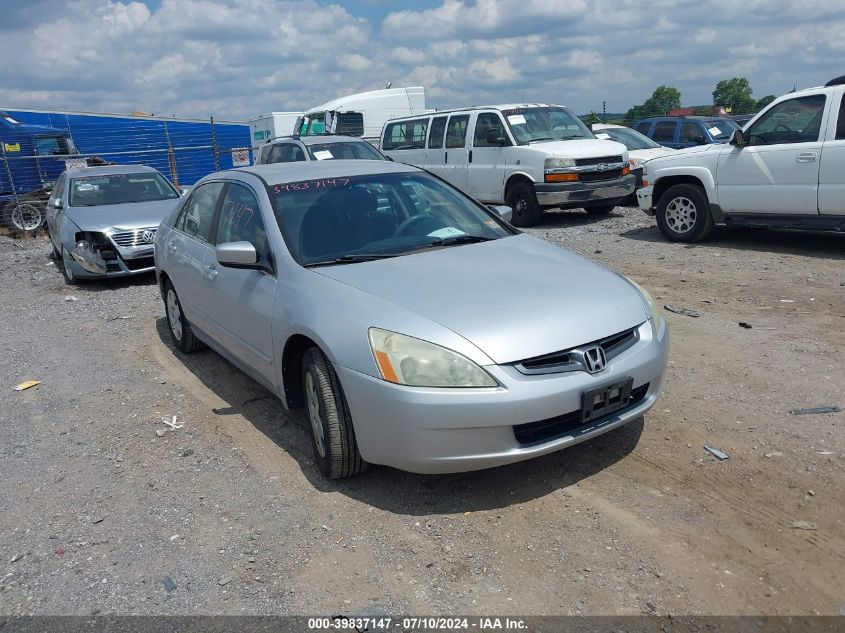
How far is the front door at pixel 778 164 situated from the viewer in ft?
27.6

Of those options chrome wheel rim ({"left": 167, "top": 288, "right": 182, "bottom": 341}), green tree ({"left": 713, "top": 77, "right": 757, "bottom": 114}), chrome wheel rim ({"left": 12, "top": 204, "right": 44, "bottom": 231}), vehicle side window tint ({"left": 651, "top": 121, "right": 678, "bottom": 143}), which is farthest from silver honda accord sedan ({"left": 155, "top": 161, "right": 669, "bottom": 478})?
green tree ({"left": 713, "top": 77, "right": 757, "bottom": 114})

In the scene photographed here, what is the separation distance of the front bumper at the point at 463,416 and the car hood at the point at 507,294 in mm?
162

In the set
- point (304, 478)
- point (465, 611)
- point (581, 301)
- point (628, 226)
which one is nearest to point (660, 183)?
point (628, 226)

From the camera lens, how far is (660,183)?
402 inches

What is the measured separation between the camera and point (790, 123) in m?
8.66

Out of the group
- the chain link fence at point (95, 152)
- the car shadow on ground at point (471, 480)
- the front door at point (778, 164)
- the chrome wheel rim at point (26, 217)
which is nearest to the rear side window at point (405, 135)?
the front door at point (778, 164)

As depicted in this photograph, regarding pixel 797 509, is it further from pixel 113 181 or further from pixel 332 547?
pixel 113 181

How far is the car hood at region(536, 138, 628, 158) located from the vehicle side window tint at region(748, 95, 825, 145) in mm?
3341

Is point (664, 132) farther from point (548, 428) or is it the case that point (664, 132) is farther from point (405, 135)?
point (548, 428)

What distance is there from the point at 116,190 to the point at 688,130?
11.4 metres

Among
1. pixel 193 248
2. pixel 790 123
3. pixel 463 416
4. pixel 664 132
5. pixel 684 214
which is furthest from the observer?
pixel 664 132

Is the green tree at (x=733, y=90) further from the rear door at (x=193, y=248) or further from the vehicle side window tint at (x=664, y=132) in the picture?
the rear door at (x=193, y=248)

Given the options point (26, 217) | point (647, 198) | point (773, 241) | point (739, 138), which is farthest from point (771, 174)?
point (26, 217)

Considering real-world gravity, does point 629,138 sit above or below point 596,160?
above
